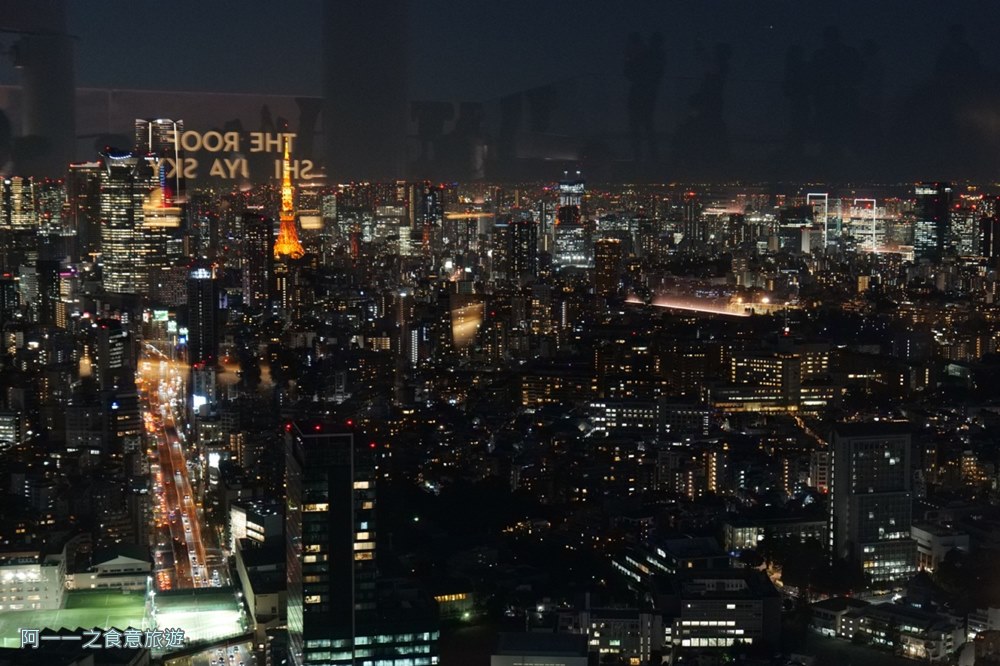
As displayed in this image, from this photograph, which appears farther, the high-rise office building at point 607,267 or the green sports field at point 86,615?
the high-rise office building at point 607,267

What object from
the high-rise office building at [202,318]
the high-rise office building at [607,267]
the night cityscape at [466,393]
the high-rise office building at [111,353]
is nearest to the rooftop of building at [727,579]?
the night cityscape at [466,393]

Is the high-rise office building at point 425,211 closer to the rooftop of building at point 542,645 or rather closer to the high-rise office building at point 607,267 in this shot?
the rooftop of building at point 542,645

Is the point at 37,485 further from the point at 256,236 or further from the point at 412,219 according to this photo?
the point at 412,219

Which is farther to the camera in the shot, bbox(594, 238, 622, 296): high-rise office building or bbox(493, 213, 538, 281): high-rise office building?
bbox(594, 238, 622, 296): high-rise office building

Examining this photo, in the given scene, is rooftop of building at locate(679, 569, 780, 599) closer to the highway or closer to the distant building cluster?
the distant building cluster

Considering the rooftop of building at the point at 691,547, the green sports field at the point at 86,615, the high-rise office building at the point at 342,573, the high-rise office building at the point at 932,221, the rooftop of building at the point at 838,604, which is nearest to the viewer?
the high-rise office building at the point at 342,573

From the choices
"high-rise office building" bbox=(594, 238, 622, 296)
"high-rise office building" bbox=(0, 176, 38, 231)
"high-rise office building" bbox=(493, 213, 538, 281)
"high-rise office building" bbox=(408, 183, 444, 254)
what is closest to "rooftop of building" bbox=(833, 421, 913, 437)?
"high-rise office building" bbox=(408, 183, 444, 254)
